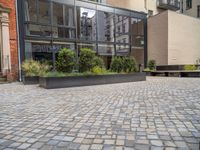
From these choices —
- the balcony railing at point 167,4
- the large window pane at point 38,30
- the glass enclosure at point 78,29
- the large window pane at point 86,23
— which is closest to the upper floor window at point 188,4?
the balcony railing at point 167,4

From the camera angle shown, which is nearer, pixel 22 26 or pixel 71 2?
pixel 22 26

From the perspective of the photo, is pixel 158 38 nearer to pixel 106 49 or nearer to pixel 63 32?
pixel 106 49

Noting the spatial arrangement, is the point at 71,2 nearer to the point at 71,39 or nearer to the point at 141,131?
the point at 71,39

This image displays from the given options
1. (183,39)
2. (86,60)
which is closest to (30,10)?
(86,60)

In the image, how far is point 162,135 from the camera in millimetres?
2961

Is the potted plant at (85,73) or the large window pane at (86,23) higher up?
the large window pane at (86,23)

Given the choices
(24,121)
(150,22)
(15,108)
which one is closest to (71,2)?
(150,22)

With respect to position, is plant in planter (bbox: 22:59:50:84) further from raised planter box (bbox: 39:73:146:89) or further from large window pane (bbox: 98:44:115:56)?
A: large window pane (bbox: 98:44:115:56)

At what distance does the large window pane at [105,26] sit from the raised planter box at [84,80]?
6545 mm

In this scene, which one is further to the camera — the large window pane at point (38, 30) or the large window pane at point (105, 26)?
the large window pane at point (105, 26)

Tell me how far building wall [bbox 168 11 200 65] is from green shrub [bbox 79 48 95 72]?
35.7 feet

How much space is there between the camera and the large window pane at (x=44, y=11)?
13.5 m

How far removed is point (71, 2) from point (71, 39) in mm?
3088

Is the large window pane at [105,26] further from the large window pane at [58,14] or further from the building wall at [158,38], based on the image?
the building wall at [158,38]
